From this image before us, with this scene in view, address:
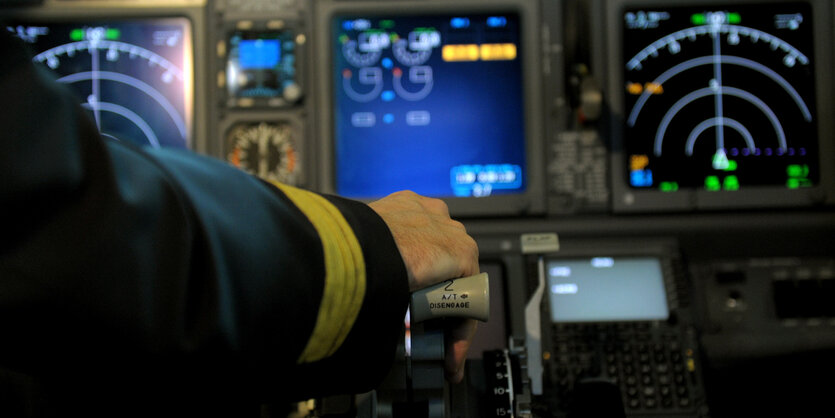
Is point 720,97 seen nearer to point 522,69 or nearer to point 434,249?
point 522,69

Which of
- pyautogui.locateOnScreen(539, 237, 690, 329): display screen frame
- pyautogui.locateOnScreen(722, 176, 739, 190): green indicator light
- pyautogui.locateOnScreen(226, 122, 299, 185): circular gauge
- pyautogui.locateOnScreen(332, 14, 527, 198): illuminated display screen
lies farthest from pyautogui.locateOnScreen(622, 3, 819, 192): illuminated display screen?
pyautogui.locateOnScreen(226, 122, 299, 185): circular gauge

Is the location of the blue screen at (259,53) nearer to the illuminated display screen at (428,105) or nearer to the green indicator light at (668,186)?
the illuminated display screen at (428,105)

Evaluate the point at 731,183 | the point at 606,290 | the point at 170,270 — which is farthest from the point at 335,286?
the point at 731,183

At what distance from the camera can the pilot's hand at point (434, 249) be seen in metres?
0.87

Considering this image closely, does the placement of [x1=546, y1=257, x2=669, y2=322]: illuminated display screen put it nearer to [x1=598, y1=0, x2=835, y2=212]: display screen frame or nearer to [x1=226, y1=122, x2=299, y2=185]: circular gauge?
[x1=598, y1=0, x2=835, y2=212]: display screen frame

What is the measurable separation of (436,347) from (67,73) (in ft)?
5.25

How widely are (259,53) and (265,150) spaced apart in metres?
0.27

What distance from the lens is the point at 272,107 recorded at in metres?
2.06

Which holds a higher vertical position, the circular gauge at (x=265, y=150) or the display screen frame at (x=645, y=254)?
the circular gauge at (x=265, y=150)

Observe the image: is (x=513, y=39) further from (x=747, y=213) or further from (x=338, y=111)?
(x=747, y=213)

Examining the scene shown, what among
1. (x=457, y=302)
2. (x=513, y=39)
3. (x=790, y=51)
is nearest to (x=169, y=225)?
(x=457, y=302)

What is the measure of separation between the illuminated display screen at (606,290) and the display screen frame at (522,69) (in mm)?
227

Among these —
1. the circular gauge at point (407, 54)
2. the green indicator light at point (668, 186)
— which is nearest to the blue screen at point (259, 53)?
the circular gauge at point (407, 54)

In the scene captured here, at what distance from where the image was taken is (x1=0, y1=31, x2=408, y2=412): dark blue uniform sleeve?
1.86 ft
